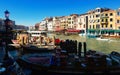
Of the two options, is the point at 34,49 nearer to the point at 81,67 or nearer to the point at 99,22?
the point at 81,67

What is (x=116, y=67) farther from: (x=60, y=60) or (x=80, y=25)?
(x=80, y=25)

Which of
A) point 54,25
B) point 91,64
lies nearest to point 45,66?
point 91,64

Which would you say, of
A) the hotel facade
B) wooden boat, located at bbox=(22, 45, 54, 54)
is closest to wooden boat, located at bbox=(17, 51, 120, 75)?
wooden boat, located at bbox=(22, 45, 54, 54)

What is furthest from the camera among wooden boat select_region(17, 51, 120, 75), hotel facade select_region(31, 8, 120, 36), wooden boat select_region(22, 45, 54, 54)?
hotel facade select_region(31, 8, 120, 36)

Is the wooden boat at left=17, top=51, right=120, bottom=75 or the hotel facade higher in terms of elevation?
the hotel facade

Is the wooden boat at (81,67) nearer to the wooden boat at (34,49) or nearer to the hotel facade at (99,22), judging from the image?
the wooden boat at (34,49)

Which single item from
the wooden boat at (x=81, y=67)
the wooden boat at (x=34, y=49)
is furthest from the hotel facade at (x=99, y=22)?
the wooden boat at (x=81, y=67)

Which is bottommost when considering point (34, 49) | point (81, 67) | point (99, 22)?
point (81, 67)

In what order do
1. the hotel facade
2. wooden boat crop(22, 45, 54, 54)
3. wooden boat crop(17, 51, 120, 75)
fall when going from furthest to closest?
the hotel facade, wooden boat crop(22, 45, 54, 54), wooden boat crop(17, 51, 120, 75)

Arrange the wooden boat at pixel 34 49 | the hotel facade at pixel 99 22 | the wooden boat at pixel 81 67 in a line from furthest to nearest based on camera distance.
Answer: the hotel facade at pixel 99 22
the wooden boat at pixel 34 49
the wooden boat at pixel 81 67

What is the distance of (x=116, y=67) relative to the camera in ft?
44.0

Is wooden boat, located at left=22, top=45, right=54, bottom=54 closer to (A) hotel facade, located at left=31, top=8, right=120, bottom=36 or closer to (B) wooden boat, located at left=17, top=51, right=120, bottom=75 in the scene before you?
(B) wooden boat, located at left=17, top=51, right=120, bottom=75

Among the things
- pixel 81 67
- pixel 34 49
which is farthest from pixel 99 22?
pixel 81 67

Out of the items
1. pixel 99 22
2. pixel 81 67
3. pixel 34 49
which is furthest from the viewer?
pixel 99 22
